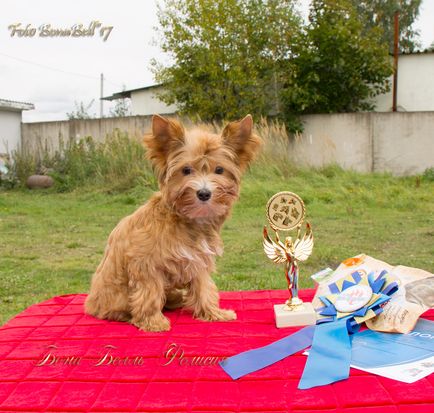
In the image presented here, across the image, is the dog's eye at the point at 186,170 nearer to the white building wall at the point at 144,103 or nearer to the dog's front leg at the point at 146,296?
the dog's front leg at the point at 146,296

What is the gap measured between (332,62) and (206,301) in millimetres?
14861

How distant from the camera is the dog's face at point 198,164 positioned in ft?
10.5

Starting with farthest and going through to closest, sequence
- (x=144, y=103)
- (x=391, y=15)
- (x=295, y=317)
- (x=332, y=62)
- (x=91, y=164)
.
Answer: (x=391, y=15) < (x=144, y=103) < (x=332, y=62) < (x=91, y=164) < (x=295, y=317)

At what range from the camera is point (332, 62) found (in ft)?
55.8

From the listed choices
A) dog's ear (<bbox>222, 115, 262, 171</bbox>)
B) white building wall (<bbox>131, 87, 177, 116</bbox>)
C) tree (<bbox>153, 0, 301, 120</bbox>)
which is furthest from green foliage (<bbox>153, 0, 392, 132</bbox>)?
dog's ear (<bbox>222, 115, 262, 171</bbox>)

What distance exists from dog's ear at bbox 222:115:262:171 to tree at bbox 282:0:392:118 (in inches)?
525

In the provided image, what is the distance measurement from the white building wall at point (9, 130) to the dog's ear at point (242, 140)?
1613 centimetres

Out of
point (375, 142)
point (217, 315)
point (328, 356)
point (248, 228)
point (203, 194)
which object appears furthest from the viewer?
point (375, 142)

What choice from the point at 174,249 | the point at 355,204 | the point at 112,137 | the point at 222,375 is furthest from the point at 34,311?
the point at 112,137

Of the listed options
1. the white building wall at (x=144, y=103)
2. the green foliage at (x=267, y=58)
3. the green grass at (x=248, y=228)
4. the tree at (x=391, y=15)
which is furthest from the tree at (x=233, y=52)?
the tree at (x=391, y=15)

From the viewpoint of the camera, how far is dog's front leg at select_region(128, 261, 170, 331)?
3.32 m

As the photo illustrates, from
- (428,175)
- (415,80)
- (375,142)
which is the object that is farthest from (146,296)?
(415,80)

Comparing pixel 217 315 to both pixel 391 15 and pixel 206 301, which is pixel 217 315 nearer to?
pixel 206 301

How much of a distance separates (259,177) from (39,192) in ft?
20.8
